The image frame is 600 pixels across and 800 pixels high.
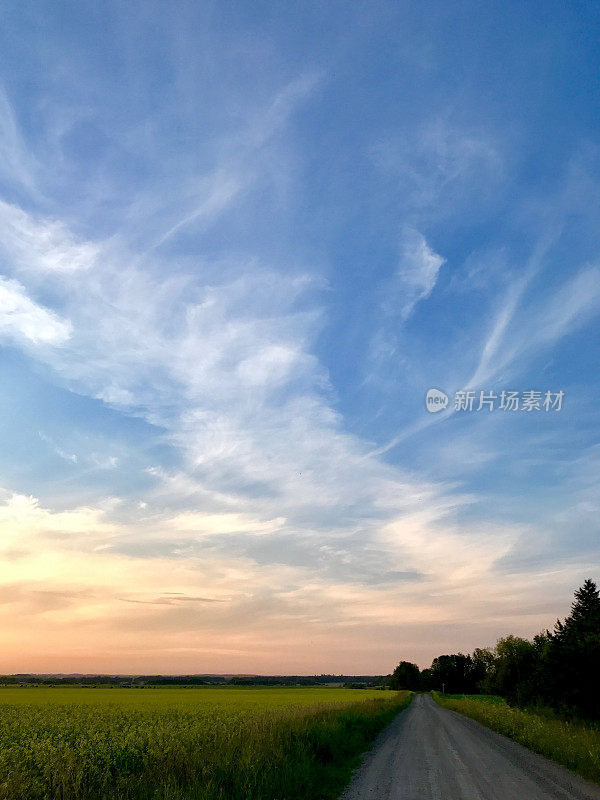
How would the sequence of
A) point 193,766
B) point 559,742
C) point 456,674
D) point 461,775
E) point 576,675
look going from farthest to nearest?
point 456,674 < point 576,675 < point 559,742 < point 461,775 < point 193,766

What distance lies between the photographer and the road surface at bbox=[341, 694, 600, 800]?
13180mm

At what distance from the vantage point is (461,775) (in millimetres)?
15859

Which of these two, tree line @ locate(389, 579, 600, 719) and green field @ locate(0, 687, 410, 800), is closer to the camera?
green field @ locate(0, 687, 410, 800)

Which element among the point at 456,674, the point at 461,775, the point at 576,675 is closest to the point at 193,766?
the point at 461,775

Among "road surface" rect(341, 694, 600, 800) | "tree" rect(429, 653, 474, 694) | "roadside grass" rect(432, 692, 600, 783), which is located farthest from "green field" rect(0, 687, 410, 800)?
"tree" rect(429, 653, 474, 694)

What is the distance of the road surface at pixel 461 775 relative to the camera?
1318 cm

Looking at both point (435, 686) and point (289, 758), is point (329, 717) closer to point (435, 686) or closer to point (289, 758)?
point (289, 758)

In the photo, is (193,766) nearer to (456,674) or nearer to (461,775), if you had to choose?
(461,775)

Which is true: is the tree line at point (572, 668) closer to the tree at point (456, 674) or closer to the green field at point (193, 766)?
the green field at point (193, 766)

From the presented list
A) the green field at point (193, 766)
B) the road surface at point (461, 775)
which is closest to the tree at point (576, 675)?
the road surface at point (461, 775)

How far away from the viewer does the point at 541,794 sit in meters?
13.3

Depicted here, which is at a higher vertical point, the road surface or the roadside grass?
the roadside grass

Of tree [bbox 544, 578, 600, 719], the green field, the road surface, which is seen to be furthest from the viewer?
tree [bbox 544, 578, 600, 719]

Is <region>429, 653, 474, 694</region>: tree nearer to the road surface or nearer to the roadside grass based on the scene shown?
the roadside grass
